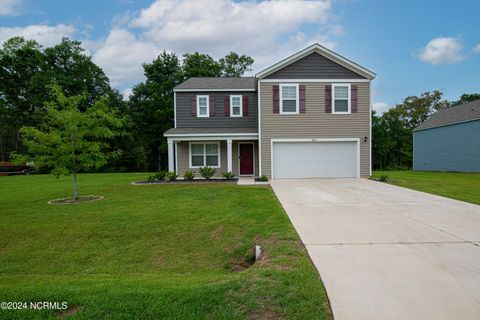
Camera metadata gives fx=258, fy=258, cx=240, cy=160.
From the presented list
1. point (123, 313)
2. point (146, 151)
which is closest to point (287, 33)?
point (123, 313)

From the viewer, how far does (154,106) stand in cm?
2856

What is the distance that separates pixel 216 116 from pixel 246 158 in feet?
10.5

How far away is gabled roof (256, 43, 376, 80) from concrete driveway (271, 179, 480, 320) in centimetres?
852

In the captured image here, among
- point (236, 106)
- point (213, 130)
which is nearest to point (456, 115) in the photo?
point (236, 106)

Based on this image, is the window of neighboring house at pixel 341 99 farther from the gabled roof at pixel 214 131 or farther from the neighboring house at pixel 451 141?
the neighboring house at pixel 451 141

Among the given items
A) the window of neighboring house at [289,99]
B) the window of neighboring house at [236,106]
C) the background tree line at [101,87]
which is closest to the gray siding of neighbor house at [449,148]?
the window of neighboring house at [289,99]

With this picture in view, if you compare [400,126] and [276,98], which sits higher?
[400,126]

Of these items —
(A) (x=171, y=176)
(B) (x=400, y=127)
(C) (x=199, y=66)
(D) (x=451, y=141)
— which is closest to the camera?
(A) (x=171, y=176)

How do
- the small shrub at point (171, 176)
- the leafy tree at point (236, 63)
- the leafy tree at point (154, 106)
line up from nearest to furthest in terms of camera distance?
1. the small shrub at point (171, 176)
2. the leafy tree at point (154, 106)
3. the leafy tree at point (236, 63)

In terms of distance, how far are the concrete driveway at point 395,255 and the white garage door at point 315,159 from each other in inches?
260

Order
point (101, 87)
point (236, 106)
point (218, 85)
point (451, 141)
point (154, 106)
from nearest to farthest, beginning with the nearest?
point (236, 106) → point (218, 85) → point (451, 141) → point (154, 106) → point (101, 87)

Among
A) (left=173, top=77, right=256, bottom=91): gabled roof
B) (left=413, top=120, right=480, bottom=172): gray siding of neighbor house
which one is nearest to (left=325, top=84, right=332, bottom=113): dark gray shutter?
(left=173, top=77, right=256, bottom=91): gabled roof

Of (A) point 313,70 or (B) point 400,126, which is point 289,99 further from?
(B) point 400,126

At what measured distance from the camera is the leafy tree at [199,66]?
28.5m
